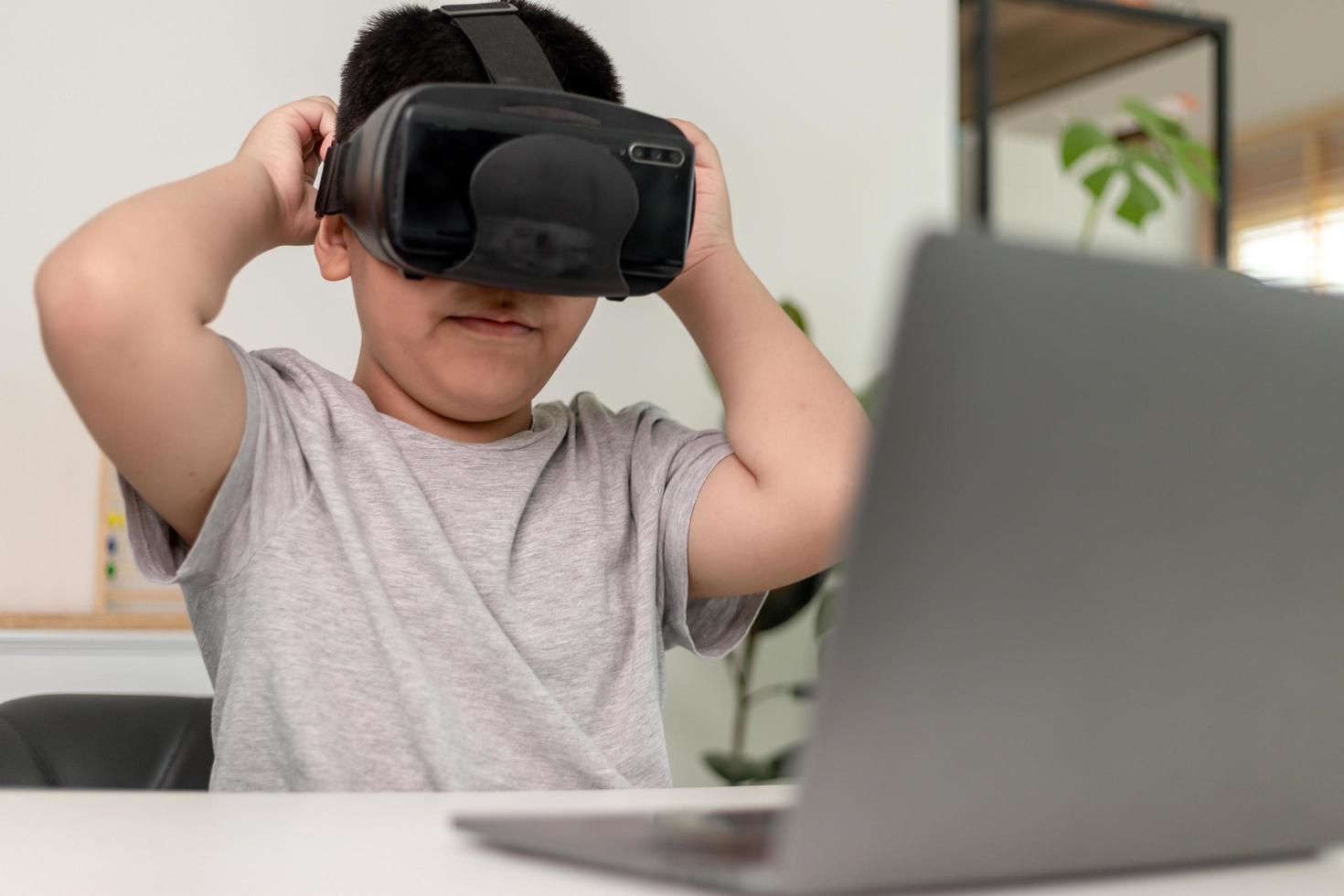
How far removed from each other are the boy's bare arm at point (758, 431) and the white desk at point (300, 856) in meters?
0.43

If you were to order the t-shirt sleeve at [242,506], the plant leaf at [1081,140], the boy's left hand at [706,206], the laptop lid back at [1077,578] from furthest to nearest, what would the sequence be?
the plant leaf at [1081,140]
the boy's left hand at [706,206]
the t-shirt sleeve at [242,506]
the laptop lid back at [1077,578]

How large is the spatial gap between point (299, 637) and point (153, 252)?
0.87ft

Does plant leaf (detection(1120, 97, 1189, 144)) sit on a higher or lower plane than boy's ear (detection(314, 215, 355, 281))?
higher

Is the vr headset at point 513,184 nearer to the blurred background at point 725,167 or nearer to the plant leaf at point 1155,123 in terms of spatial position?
the blurred background at point 725,167

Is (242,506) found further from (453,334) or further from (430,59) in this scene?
(430,59)

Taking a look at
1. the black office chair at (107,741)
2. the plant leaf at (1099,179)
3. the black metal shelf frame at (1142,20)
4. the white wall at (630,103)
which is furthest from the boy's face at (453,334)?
the plant leaf at (1099,179)

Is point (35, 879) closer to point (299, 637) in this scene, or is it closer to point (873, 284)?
point (299, 637)

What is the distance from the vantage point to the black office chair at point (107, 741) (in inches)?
37.6

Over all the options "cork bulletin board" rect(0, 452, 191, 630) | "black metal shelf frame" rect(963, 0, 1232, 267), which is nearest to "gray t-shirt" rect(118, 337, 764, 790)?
"cork bulletin board" rect(0, 452, 191, 630)

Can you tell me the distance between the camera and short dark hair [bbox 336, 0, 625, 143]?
946 mm

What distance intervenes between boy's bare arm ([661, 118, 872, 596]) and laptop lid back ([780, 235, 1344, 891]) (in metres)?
0.60

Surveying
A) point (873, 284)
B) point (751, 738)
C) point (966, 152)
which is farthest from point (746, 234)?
point (751, 738)

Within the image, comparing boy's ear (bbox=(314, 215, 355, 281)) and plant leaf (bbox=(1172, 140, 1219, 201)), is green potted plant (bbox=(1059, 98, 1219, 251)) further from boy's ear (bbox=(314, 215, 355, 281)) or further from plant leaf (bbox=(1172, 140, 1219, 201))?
boy's ear (bbox=(314, 215, 355, 281))

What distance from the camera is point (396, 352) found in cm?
95
